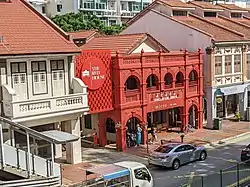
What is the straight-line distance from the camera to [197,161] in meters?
28.3

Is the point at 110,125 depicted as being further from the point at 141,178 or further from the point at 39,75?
the point at 141,178

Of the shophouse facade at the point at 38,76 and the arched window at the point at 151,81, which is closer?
the shophouse facade at the point at 38,76

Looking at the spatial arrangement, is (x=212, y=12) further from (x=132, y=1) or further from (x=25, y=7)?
(x=132, y=1)

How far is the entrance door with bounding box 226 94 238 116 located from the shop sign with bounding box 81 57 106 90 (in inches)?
707

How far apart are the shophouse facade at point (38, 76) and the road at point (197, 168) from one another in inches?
106

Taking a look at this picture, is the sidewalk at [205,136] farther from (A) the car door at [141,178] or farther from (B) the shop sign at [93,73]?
Result: (A) the car door at [141,178]

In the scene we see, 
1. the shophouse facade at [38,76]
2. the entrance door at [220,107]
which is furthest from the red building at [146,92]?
the entrance door at [220,107]

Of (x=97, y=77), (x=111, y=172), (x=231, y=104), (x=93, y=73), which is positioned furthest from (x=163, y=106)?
(x=111, y=172)

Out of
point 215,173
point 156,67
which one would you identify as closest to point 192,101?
point 156,67

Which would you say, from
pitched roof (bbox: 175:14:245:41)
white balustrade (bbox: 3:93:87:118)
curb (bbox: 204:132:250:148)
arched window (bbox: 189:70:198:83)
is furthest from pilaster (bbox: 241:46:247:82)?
white balustrade (bbox: 3:93:87:118)

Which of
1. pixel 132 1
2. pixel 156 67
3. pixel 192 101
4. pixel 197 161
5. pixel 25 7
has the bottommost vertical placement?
pixel 197 161

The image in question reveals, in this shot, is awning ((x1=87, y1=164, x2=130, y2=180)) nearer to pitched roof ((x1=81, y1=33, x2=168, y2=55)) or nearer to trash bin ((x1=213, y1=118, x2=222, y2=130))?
pitched roof ((x1=81, y1=33, x2=168, y2=55))

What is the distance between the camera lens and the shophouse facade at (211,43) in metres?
39.1

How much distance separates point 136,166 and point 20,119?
7.04 m
